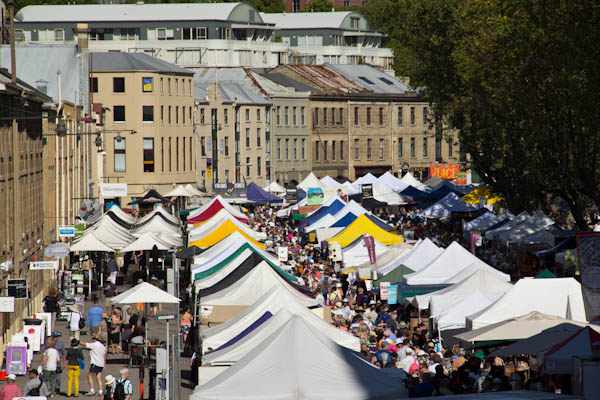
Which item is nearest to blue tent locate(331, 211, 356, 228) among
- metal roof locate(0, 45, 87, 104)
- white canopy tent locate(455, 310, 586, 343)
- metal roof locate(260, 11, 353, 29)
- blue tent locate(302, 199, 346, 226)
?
blue tent locate(302, 199, 346, 226)

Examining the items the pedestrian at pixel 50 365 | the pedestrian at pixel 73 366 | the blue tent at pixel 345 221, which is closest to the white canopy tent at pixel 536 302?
the pedestrian at pixel 73 366

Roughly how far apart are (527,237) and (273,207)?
128 ft

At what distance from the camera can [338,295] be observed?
120 feet

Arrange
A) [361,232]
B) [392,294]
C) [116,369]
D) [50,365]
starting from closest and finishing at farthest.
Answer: [50,365] < [116,369] < [392,294] < [361,232]

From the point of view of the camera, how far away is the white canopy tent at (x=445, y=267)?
110 ft

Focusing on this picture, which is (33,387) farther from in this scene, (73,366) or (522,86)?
(522,86)

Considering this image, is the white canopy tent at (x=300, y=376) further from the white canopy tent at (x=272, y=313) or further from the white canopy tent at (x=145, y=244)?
the white canopy tent at (x=145, y=244)

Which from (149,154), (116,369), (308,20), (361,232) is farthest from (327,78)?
(116,369)

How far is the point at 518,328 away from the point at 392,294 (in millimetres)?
9905

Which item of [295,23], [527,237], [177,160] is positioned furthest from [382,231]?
[295,23]

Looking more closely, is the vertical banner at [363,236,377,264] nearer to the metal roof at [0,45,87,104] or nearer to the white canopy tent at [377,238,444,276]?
the white canopy tent at [377,238,444,276]

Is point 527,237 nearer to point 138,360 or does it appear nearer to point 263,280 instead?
point 263,280

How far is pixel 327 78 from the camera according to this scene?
11312 cm

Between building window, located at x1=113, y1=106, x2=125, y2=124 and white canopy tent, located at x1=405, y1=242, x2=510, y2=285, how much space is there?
54.9 meters
